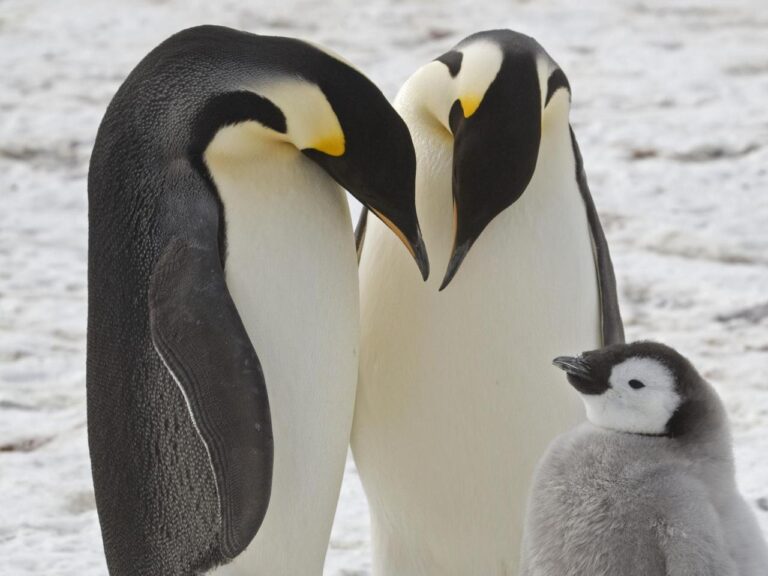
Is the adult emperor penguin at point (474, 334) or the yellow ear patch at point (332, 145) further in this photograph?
the adult emperor penguin at point (474, 334)

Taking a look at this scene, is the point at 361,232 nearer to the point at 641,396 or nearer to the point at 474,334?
the point at 474,334

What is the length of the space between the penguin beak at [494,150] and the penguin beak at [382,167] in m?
0.09

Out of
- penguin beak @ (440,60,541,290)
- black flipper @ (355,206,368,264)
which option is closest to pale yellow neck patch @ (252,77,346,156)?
penguin beak @ (440,60,541,290)

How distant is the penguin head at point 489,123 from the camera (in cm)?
232

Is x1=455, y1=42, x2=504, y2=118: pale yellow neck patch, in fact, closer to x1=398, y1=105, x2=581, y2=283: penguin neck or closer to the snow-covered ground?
x1=398, y1=105, x2=581, y2=283: penguin neck

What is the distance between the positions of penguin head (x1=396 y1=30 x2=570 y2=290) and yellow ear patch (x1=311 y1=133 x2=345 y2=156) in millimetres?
202

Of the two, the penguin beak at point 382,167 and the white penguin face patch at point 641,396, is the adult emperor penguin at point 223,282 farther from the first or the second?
the white penguin face patch at point 641,396

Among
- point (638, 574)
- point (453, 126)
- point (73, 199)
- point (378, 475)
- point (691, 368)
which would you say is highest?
point (453, 126)

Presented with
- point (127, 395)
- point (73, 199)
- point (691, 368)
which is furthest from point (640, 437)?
point (73, 199)

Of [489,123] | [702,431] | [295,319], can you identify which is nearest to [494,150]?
[489,123]

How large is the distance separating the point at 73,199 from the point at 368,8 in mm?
2323

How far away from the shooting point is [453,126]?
7.89 feet

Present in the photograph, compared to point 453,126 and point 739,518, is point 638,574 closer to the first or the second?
point 739,518

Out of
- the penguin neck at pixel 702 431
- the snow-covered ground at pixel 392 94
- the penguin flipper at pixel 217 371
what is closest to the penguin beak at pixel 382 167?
the penguin flipper at pixel 217 371
